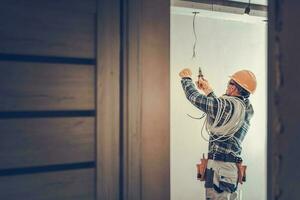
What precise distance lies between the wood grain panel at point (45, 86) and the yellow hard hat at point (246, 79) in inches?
107

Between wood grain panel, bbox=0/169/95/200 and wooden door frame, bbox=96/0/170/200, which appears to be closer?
wood grain panel, bbox=0/169/95/200

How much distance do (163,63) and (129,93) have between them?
235 mm

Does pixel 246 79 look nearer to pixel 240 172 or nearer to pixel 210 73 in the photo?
pixel 210 73

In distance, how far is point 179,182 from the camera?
3.89 metres

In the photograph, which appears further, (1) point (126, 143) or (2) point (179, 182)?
(2) point (179, 182)

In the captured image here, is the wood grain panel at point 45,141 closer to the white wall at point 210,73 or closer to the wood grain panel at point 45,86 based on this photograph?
the wood grain panel at point 45,86

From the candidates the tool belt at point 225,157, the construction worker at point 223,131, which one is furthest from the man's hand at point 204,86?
the tool belt at point 225,157

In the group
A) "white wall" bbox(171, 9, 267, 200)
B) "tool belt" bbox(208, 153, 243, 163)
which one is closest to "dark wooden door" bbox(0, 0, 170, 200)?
"white wall" bbox(171, 9, 267, 200)

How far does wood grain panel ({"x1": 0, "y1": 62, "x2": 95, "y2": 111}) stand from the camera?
1.46m

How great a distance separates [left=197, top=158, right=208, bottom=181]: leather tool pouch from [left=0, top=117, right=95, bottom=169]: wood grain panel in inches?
96.0

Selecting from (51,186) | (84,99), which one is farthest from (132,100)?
(51,186)

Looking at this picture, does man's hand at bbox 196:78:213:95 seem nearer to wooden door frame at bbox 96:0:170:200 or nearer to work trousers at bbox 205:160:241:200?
work trousers at bbox 205:160:241:200
